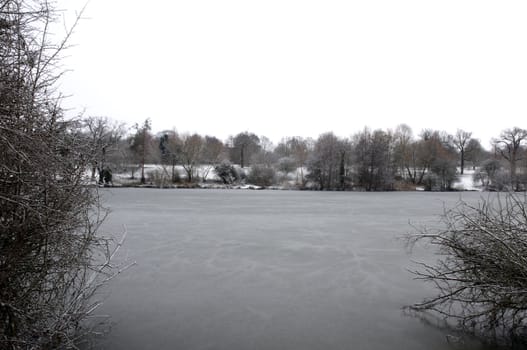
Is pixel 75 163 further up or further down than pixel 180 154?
further down

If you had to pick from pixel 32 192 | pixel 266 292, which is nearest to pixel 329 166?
pixel 266 292

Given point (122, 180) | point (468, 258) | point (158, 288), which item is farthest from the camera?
point (122, 180)

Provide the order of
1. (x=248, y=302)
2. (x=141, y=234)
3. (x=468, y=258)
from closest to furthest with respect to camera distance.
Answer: (x=468, y=258), (x=248, y=302), (x=141, y=234)

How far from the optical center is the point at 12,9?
2.69m

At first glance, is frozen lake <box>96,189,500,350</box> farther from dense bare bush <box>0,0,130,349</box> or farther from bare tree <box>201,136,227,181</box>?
bare tree <box>201,136,227,181</box>

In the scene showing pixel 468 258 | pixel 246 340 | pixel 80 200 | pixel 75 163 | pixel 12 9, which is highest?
pixel 12 9

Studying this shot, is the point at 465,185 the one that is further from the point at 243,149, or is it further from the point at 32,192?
the point at 32,192

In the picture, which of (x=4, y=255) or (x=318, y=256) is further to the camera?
(x=318, y=256)

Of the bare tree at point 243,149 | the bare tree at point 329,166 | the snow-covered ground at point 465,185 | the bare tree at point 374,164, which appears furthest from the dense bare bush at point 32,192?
the bare tree at point 243,149

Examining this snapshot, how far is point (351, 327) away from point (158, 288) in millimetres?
3119

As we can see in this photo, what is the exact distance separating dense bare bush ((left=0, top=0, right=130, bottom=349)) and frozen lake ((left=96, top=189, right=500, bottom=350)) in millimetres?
1193

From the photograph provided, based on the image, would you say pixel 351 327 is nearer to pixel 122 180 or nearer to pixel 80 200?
pixel 80 200

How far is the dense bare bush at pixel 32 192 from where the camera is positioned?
2543 millimetres

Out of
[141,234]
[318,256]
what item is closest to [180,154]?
[141,234]
